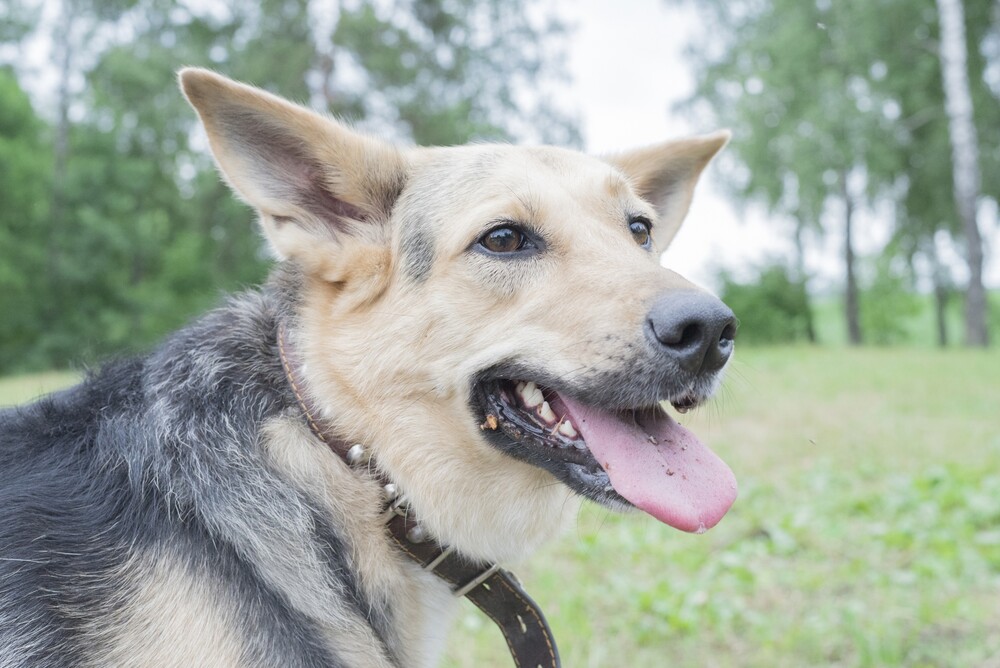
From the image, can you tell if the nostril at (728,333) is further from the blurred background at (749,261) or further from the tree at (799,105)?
the tree at (799,105)

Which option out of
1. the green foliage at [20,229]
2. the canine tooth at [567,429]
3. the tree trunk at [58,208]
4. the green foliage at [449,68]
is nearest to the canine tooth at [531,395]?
the canine tooth at [567,429]

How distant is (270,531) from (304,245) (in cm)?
102

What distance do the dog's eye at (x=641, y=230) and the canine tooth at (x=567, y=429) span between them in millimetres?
1002

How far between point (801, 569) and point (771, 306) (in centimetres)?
1939

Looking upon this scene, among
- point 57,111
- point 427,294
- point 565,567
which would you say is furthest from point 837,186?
point 57,111

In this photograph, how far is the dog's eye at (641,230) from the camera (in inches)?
125

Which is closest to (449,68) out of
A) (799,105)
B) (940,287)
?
(799,105)

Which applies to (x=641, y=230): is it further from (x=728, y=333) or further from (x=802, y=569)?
(x=802, y=569)

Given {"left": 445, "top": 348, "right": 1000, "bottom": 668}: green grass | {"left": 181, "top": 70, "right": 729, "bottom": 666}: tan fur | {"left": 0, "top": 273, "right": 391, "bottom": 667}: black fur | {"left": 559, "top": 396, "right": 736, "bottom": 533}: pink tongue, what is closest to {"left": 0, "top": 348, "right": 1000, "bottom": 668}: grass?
{"left": 445, "top": 348, "right": 1000, "bottom": 668}: green grass

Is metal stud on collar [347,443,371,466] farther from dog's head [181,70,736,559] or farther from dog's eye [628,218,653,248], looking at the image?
dog's eye [628,218,653,248]

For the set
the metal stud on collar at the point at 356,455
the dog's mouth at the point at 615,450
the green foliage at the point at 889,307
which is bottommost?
the green foliage at the point at 889,307

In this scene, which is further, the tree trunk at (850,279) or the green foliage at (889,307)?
the green foliage at (889,307)

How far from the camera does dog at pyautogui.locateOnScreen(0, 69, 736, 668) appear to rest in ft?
6.89

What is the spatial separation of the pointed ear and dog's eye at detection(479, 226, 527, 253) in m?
1.02
